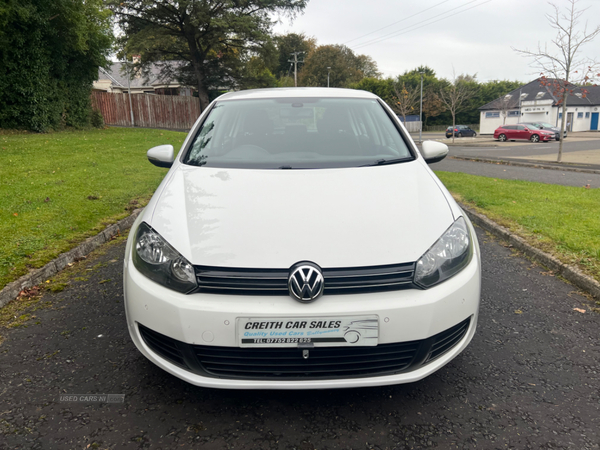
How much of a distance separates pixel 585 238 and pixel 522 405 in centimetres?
321

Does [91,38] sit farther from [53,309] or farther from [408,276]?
[408,276]

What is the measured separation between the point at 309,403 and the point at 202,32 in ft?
102

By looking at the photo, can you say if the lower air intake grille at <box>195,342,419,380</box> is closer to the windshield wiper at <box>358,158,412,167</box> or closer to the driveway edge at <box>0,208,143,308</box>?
the windshield wiper at <box>358,158,412,167</box>

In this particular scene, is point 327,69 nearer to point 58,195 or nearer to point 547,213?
point 58,195

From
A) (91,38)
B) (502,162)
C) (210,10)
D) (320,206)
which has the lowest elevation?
(502,162)

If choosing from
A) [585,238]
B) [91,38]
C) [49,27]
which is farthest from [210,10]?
[585,238]

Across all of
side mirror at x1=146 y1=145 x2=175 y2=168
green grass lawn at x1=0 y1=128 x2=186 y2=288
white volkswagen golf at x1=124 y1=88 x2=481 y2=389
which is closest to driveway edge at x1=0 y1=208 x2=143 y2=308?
green grass lawn at x1=0 y1=128 x2=186 y2=288

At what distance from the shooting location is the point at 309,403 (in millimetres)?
2242

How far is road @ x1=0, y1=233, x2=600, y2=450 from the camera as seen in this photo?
1.99 metres

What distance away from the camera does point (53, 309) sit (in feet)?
11.2

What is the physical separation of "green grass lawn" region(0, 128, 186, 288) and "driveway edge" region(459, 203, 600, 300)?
461cm

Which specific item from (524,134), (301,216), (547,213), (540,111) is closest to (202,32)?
(524,134)

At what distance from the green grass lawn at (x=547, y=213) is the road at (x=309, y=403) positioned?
1557 millimetres

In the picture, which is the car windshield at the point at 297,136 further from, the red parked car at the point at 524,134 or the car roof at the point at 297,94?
the red parked car at the point at 524,134
